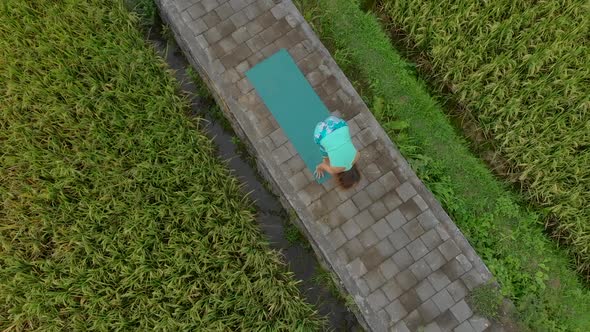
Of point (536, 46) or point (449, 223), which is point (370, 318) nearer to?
point (449, 223)

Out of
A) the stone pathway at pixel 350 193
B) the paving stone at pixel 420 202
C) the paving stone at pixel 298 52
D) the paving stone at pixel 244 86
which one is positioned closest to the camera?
the stone pathway at pixel 350 193

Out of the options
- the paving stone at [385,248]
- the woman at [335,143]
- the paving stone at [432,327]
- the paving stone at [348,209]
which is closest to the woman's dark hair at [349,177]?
the paving stone at [348,209]

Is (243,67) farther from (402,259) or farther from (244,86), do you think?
(402,259)

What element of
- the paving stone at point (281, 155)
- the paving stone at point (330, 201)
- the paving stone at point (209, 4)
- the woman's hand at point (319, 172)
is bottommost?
the paving stone at point (330, 201)

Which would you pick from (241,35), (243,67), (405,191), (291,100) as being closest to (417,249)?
(405,191)

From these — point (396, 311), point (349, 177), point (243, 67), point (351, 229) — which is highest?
point (243, 67)

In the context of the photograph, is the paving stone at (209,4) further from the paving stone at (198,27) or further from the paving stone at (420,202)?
the paving stone at (420,202)

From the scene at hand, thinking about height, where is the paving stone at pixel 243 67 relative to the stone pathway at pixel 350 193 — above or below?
above

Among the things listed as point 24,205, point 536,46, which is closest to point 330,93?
point 536,46
